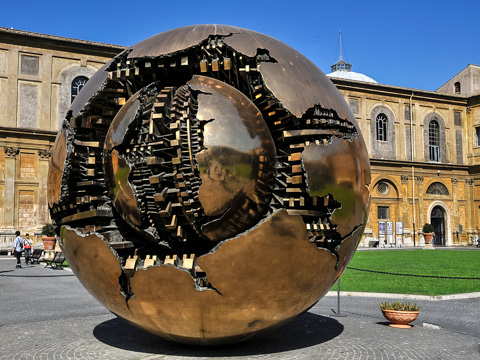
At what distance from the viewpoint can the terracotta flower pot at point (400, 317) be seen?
702 centimetres

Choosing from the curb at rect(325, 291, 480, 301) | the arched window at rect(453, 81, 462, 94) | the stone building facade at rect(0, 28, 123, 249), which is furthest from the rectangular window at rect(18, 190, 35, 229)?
the arched window at rect(453, 81, 462, 94)

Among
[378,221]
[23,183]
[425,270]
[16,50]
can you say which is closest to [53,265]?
[23,183]

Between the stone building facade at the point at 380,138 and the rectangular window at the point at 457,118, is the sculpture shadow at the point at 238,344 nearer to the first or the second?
the stone building facade at the point at 380,138

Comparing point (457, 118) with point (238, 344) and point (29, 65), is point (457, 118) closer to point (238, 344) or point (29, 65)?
point (29, 65)

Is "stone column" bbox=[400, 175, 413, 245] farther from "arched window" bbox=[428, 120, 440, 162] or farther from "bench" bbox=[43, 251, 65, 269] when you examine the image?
"bench" bbox=[43, 251, 65, 269]

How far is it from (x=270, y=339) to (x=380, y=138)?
38257 mm

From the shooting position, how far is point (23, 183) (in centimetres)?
3106

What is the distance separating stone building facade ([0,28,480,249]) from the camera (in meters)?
30.9

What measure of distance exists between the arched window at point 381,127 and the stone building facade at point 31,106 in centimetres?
2186

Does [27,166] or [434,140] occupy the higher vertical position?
[434,140]

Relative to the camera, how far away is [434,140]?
44469 mm

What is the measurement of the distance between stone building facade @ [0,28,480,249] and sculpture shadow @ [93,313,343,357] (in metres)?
25.9

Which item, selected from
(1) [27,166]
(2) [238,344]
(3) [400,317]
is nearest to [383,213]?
(1) [27,166]

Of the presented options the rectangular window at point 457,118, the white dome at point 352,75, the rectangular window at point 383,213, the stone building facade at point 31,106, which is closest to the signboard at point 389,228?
the rectangular window at point 383,213
